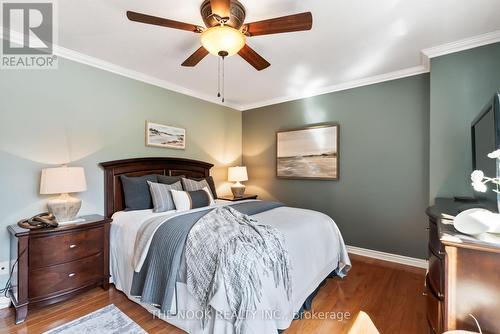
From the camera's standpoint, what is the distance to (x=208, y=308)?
4.92ft

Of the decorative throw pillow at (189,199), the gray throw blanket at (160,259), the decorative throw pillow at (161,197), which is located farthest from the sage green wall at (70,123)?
the gray throw blanket at (160,259)

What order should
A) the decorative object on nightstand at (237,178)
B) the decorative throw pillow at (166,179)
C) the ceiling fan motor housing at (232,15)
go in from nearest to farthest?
1. the ceiling fan motor housing at (232,15)
2. the decorative throw pillow at (166,179)
3. the decorative object on nightstand at (237,178)

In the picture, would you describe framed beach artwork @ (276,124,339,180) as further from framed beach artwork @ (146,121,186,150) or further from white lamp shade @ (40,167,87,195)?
white lamp shade @ (40,167,87,195)

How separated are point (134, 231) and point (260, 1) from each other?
2241mm

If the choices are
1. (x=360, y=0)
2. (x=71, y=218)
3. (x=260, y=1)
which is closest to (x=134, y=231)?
(x=71, y=218)

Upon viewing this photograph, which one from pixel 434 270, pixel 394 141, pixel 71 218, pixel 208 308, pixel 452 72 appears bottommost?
pixel 208 308

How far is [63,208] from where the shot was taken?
2.20 metres

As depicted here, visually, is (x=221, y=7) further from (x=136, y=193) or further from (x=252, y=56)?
(x=136, y=193)

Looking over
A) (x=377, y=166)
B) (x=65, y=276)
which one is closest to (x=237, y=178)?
(x=377, y=166)

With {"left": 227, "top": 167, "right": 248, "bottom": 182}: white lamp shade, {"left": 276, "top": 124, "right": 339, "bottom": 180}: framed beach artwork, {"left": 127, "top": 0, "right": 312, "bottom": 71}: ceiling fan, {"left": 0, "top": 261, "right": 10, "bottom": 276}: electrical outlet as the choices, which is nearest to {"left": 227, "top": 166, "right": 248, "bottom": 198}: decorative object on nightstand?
{"left": 227, "top": 167, "right": 248, "bottom": 182}: white lamp shade

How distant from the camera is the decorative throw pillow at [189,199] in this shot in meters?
2.67

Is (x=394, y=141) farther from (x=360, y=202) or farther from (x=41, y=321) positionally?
(x=41, y=321)

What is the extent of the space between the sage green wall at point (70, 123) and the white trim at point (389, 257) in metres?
2.94

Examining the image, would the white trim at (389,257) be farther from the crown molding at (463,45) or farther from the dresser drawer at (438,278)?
the crown molding at (463,45)
